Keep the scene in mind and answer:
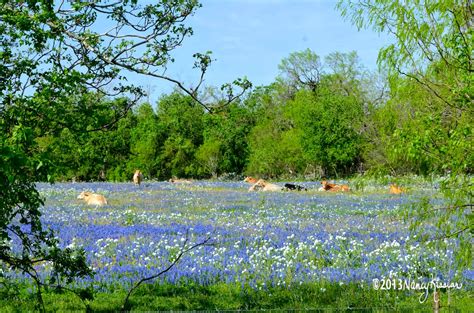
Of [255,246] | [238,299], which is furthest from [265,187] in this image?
[238,299]

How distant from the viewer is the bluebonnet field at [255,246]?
1164cm

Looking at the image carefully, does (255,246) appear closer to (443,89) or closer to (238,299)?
(238,299)

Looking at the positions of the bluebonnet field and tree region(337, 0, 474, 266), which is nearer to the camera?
tree region(337, 0, 474, 266)

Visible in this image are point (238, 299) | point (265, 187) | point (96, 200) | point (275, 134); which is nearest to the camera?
point (238, 299)

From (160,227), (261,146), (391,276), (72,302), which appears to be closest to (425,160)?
(391,276)

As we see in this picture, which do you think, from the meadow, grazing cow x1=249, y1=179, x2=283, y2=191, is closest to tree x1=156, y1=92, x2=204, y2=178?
grazing cow x1=249, y1=179, x2=283, y2=191

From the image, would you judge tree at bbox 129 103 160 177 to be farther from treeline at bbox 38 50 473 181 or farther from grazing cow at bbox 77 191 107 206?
grazing cow at bbox 77 191 107 206

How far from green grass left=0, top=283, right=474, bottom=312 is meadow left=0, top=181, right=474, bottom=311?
0.02m

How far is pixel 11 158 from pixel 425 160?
4.25 m

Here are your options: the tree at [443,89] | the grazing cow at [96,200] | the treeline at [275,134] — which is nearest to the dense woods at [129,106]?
the tree at [443,89]

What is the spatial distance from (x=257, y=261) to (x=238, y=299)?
8.77ft

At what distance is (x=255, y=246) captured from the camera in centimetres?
1474

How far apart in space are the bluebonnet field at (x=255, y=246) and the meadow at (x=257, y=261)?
0.09 feet

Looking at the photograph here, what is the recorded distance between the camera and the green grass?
9438mm
